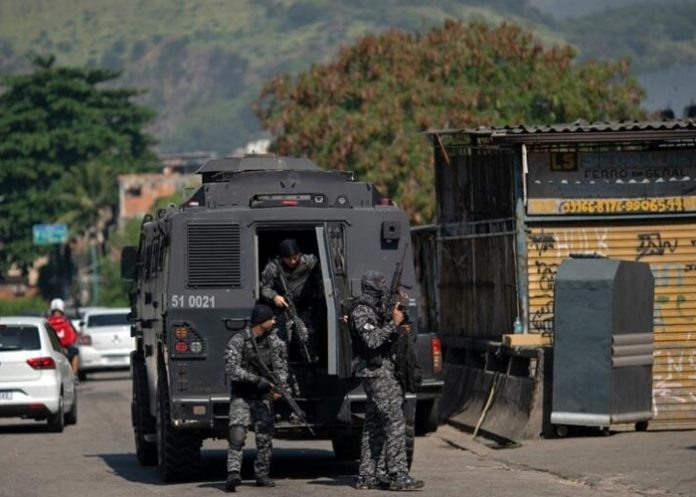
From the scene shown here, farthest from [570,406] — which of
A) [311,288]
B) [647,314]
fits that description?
[311,288]

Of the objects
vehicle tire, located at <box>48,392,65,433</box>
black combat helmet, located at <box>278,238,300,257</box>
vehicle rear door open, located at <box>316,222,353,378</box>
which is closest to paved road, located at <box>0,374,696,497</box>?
vehicle rear door open, located at <box>316,222,353,378</box>

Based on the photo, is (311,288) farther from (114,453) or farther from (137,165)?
(137,165)

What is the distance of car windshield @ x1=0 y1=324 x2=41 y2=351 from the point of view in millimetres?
25625

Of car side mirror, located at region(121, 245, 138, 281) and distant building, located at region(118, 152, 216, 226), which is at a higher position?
distant building, located at region(118, 152, 216, 226)

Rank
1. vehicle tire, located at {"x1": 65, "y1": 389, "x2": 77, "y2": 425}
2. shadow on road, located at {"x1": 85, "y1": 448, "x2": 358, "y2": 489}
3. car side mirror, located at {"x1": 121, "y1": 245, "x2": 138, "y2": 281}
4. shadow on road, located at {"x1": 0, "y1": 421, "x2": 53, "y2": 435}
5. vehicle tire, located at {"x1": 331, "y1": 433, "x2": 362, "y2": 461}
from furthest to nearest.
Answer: vehicle tire, located at {"x1": 65, "y1": 389, "x2": 77, "y2": 425} < shadow on road, located at {"x1": 0, "y1": 421, "x2": 53, "y2": 435} < car side mirror, located at {"x1": 121, "y1": 245, "x2": 138, "y2": 281} < vehicle tire, located at {"x1": 331, "y1": 433, "x2": 362, "y2": 461} < shadow on road, located at {"x1": 85, "y1": 448, "x2": 358, "y2": 489}

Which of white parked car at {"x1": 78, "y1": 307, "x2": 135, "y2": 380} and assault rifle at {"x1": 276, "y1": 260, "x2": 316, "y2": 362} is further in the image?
white parked car at {"x1": 78, "y1": 307, "x2": 135, "y2": 380}

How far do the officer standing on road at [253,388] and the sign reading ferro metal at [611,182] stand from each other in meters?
6.41

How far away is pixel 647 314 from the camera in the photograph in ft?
68.0

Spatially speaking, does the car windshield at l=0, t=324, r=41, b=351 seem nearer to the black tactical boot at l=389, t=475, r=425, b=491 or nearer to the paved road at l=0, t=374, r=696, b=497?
the paved road at l=0, t=374, r=696, b=497

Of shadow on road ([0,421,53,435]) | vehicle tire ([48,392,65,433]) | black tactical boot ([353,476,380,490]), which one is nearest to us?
black tactical boot ([353,476,380,490])

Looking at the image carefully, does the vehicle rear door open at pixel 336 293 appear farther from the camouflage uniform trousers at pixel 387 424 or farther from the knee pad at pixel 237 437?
the knee pad at pixel 237 437

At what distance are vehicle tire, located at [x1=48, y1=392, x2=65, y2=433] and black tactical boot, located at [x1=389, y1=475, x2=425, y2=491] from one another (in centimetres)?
1051

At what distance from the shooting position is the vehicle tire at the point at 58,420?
2545cm

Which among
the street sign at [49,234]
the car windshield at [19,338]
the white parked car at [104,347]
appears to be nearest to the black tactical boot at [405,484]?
the car windshield at [19,338]
